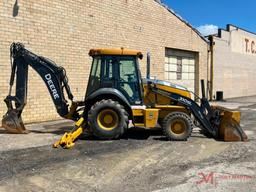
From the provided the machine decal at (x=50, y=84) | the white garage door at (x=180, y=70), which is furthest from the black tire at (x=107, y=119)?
the white garage door at (x=180, y=70)

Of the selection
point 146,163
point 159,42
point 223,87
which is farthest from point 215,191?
point 223,87

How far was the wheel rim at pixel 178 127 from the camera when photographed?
886cm

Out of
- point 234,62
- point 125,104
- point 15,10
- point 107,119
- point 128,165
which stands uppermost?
point 15,10

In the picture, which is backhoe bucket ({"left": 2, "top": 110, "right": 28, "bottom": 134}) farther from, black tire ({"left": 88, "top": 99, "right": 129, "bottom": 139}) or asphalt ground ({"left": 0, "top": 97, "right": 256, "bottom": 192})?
black tire ({"left": 88, "top": 99, "right": 129, "bottom": 139})

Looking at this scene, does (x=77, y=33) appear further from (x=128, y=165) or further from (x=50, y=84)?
(x=128, y=165)

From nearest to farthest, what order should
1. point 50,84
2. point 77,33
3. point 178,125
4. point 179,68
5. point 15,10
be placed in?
1. point 178,125
2. point 50,84
3. point 15,10
4. point 77,33
5. point 179,68

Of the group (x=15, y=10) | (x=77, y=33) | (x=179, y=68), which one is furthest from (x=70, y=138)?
(x=179, y=68)

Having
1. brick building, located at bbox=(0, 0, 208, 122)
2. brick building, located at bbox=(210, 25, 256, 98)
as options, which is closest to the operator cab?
brick building, located at bbox=(0, 0, 208, 122)

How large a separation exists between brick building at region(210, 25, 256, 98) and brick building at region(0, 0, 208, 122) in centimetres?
641

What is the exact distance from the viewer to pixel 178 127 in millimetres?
8938

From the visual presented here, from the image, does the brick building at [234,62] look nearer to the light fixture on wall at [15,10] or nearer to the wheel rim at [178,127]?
the light fixture on wall at [15,10]

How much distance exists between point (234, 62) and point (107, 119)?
2173 centimetres

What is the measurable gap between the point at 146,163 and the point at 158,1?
13319mm

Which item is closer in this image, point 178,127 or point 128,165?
point 128,165
